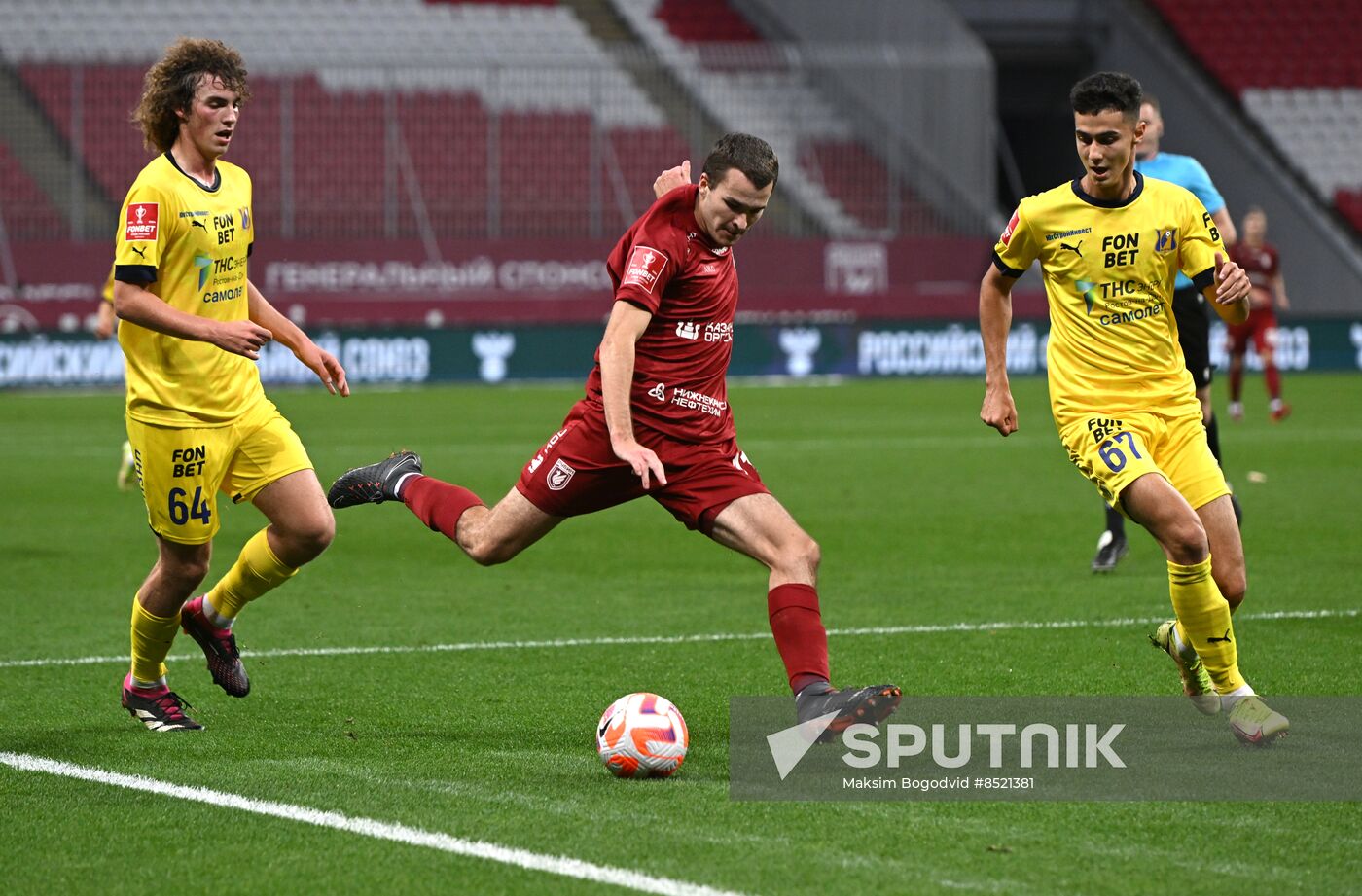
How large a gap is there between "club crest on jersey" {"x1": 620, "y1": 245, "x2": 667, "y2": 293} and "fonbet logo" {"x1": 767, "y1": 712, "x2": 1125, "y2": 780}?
1.43m

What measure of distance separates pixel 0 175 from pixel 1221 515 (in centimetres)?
2643

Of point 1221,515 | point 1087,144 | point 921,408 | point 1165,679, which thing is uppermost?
point 1087,144

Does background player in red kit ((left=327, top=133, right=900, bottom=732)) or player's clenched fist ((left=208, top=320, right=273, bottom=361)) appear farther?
player's clenched fist ((left=208, top=320, right=273, bottom=361))

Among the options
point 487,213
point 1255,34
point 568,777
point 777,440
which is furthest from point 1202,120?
point 568,777

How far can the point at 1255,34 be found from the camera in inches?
1451

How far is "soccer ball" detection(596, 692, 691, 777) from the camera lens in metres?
5.55

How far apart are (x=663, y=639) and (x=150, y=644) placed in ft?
8.16

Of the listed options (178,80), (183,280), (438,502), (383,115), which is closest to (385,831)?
(438,502)

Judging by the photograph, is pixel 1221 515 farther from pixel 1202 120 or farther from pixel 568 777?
pixel 1202 120

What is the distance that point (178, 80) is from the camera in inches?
244

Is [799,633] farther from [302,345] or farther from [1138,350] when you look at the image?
[302,345]

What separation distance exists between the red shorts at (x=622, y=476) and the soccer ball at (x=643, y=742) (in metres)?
0.70

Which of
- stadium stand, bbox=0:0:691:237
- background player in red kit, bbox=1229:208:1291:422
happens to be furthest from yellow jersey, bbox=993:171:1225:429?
stadium stand, bbox=0:0:691:237

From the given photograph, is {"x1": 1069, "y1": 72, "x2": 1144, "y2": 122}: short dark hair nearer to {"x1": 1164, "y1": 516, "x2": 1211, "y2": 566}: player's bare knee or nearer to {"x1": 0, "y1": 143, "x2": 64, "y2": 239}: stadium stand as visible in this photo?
{"x1": 1164, "y1": 516, "x2": 1211, "y2": 566}: player's bare knee
